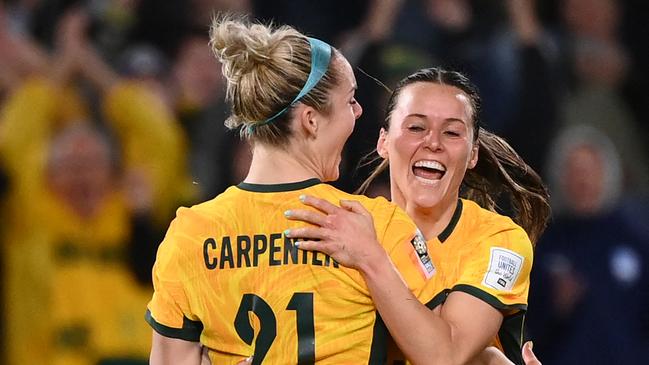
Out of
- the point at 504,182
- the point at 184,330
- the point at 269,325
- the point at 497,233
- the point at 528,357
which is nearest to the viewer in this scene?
the point at 269,325

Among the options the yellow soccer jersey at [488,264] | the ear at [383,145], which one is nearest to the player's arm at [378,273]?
the yellow soccer jersey at [488,264]

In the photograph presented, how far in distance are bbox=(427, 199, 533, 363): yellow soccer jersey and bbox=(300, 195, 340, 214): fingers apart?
31cm

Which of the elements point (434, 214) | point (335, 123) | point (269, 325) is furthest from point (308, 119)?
point (434, 214)

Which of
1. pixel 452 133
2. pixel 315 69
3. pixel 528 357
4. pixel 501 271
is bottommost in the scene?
pixel 528 357

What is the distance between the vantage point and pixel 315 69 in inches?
93.7

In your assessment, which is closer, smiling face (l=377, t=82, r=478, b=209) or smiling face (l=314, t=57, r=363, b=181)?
smiling face (l=314, t=57, r=363, b=181)

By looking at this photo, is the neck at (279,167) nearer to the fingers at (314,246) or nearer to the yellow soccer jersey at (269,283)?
the yellow soccer jersey at (269,283)

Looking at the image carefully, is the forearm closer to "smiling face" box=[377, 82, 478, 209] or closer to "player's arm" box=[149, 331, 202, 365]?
"player's arm" box=[149, 331, 202, 365]

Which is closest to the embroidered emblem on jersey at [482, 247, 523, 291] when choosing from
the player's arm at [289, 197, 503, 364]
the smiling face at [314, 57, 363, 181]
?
the player's arm at [289, 197, 503, 364]

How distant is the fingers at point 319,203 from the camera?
7.68 ft

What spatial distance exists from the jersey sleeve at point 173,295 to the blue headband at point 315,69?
33 cm

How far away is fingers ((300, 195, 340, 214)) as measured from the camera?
2.34m

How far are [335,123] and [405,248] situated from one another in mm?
331

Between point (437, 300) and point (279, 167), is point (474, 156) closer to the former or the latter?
point (437, 300)
